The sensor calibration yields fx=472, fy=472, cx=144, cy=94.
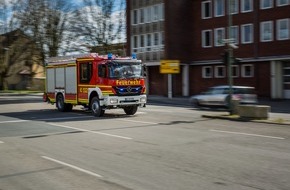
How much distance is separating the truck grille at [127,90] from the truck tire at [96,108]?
3.77 ft

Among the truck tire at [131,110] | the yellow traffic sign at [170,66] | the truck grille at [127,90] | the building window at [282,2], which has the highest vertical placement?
the building window at [282,2]

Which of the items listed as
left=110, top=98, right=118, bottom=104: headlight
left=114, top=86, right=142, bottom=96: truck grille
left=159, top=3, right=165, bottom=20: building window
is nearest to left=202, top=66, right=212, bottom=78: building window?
left=159, top=3, right=165, bottom=20: building window

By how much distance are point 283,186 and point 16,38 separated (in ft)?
218

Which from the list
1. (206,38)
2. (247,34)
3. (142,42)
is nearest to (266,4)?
(247,34)

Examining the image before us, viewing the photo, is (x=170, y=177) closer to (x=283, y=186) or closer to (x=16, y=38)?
(x=283, y=186)

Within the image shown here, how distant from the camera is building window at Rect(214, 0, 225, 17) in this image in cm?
4397

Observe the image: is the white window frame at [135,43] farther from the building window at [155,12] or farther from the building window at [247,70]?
the building window at [247,70]

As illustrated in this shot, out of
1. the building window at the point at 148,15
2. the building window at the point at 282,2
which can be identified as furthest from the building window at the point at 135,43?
the building window at the point at 282,2

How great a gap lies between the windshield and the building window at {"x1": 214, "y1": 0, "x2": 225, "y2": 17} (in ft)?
77.3

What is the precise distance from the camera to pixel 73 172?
8.72 m

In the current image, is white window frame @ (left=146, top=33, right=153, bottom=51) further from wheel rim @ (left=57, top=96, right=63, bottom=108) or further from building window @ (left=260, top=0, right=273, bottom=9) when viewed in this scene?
wheel rim @ (left=57, top=96, right=63, bottom=108)

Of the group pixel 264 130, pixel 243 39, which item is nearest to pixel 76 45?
pixel 243 39

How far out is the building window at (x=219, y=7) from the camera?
144ft

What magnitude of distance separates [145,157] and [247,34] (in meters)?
33.3
